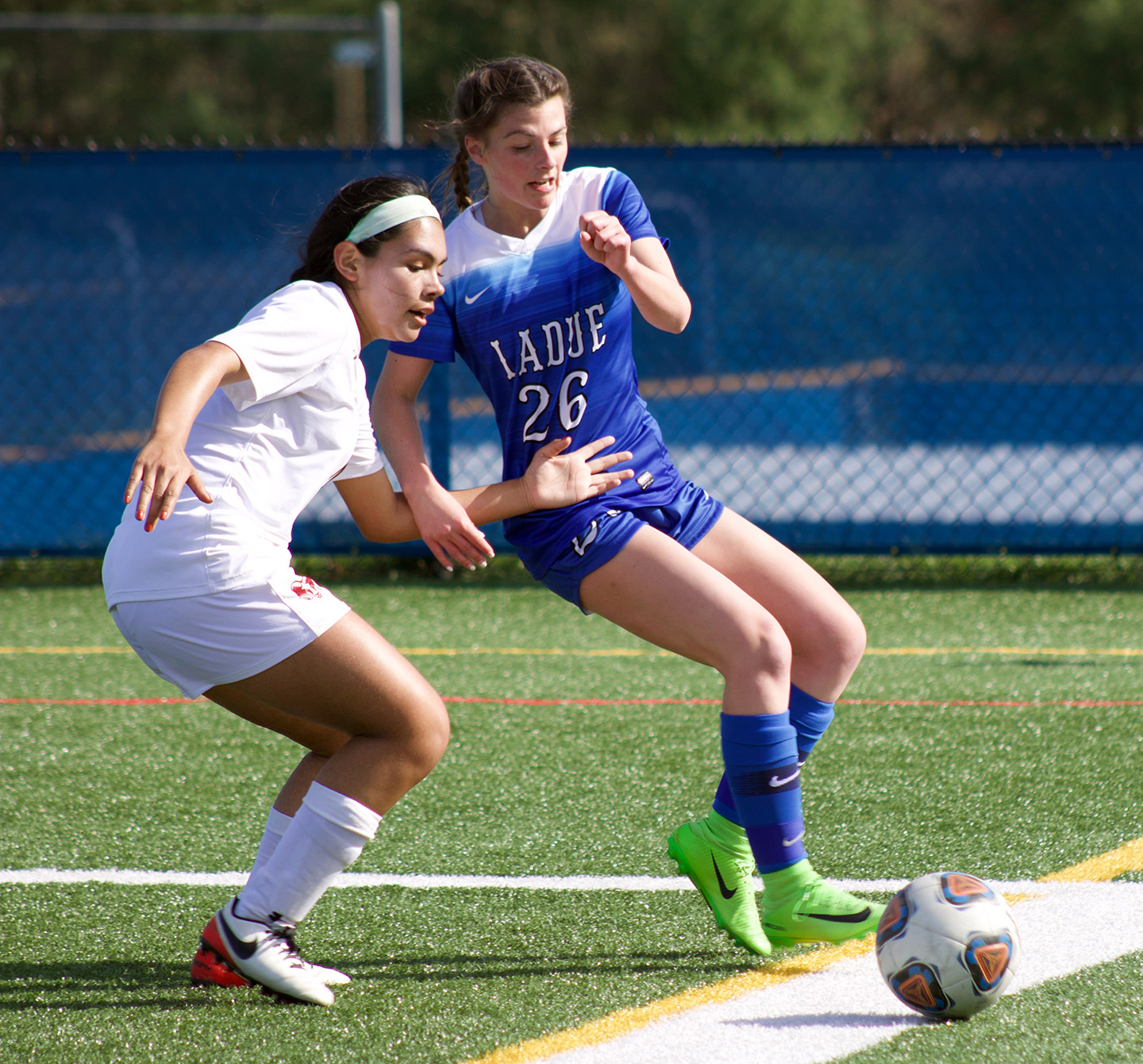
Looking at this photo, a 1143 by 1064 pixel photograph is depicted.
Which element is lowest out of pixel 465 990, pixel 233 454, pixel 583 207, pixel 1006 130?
pixel 1006 130

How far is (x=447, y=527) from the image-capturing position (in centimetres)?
289

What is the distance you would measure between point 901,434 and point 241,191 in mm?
3660

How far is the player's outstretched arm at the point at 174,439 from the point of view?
89.4 inches

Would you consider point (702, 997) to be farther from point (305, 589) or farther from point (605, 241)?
point (605, 241)

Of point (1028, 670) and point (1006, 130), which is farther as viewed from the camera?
point (1006, 130)

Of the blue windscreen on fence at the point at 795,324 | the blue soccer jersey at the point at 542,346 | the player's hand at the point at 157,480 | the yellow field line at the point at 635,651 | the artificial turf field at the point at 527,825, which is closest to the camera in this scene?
the player's hand at the point at 157,480

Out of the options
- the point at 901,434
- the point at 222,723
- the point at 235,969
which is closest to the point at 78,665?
the point at 222,723

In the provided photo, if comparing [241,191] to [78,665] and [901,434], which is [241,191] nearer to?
[78,665]

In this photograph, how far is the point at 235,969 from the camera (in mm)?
2658

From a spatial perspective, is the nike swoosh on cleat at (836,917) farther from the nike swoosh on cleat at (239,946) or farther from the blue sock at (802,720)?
the nike swoosh on cleat at (239,946)

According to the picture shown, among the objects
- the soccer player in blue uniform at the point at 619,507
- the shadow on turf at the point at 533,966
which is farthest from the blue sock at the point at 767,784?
the shadow on turf at the point at 533,966

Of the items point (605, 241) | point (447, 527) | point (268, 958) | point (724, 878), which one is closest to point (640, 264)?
point (605, 241)

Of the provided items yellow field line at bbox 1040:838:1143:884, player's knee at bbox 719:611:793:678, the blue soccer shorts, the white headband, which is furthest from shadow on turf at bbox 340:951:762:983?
the white headband

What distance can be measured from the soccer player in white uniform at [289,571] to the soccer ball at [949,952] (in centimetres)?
89
